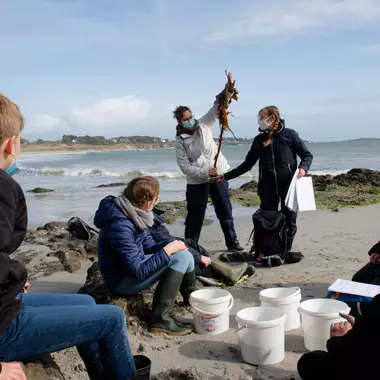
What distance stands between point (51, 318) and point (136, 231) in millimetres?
1540

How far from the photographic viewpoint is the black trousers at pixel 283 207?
6.12 metres

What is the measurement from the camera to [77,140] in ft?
327

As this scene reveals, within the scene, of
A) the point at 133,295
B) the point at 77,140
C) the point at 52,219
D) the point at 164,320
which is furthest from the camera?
the point at 77,140

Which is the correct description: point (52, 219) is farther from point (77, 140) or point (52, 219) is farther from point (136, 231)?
point (77, 140)

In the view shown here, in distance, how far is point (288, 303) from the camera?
3824 millimetres

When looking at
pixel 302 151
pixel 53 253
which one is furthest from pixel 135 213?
pixel 53 253

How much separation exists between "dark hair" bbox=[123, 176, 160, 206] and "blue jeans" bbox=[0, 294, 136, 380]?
1.12m

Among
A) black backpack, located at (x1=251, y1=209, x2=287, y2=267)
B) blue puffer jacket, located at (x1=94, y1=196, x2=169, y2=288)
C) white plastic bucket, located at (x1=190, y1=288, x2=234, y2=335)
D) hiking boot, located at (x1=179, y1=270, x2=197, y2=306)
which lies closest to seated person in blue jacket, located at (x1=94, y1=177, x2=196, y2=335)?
blue puffer jacket, located at (x1=94, y1=196, x2=169, y2=288)

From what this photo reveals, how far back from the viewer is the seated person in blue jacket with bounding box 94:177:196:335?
3.75 meters

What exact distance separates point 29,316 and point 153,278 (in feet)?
5.14

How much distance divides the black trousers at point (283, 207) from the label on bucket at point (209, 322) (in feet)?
8.28

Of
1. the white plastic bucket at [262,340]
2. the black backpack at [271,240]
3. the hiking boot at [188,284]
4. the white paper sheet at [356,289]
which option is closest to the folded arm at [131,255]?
the hiking boot at [188,284]

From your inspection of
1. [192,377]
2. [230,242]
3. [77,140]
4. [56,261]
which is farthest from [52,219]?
[77,140]

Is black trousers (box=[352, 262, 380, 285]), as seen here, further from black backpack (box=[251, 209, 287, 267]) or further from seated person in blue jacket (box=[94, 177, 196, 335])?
black backpack (box=[251, 209, 287, 267])
